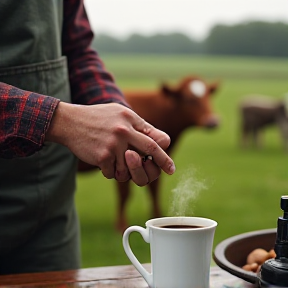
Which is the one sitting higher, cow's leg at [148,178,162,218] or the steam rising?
the steam rising

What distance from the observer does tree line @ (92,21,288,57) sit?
8.92 metres

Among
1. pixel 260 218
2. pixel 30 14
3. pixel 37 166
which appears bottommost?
pixel 260 218

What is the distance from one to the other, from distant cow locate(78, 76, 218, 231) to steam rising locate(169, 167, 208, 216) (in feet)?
12.7

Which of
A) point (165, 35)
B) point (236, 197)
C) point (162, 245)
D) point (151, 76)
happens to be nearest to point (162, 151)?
point (162, 245)

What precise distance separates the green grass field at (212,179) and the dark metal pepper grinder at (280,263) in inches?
6.0

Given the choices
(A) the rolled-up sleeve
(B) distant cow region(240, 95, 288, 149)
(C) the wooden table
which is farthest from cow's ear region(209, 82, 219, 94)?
(B) distant cow region(240, 95, 288, 149)

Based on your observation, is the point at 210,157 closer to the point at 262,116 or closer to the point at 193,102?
the point at 262,116

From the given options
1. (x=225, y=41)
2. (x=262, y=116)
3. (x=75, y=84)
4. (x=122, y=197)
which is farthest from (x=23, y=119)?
(x=262, y=116)

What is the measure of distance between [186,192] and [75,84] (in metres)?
0.55

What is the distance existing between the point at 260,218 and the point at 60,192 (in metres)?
5.01

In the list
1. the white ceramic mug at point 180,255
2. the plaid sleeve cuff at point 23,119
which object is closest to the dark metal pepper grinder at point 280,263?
the white ceramic mug at point 180,255

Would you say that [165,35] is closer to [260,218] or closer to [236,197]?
[236,197]

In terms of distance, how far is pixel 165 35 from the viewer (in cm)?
990

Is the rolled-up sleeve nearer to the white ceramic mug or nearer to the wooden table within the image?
the wooden table
